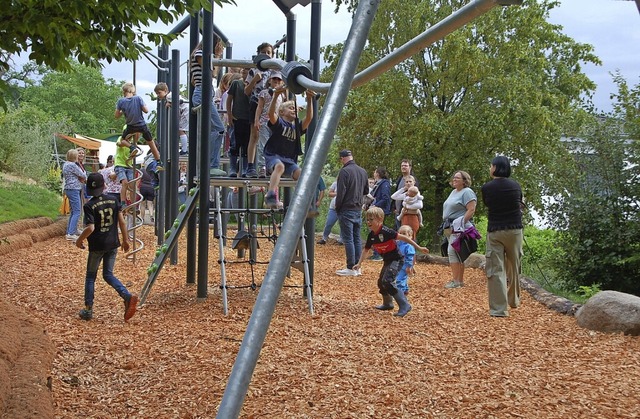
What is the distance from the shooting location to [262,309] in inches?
58.7

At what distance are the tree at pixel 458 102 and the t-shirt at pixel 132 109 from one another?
6959 mm

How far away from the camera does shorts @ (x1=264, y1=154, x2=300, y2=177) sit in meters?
8.77

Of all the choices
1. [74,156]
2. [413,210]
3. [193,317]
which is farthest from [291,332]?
[74,156]

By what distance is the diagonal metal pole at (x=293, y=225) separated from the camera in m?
1.41

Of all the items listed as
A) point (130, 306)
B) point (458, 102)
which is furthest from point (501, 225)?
point (458, 102)

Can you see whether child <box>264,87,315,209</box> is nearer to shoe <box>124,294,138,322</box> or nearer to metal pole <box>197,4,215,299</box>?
metal pole <box>197,4,215,299</box>

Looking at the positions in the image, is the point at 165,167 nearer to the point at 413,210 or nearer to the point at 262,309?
the point at 413,210

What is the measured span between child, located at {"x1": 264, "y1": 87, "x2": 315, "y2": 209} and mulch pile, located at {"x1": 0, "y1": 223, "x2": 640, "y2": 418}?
1.26 m

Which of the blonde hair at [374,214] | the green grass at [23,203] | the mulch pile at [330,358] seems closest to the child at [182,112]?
the mulch pile at [330,358]

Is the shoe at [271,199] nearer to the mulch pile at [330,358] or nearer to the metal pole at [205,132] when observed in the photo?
the metal pole at [205,132]

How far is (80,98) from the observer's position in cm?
8556

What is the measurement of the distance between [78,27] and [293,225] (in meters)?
4.14

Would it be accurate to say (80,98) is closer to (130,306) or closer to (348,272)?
(348,272)

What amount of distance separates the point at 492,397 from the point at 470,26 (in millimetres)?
13757
